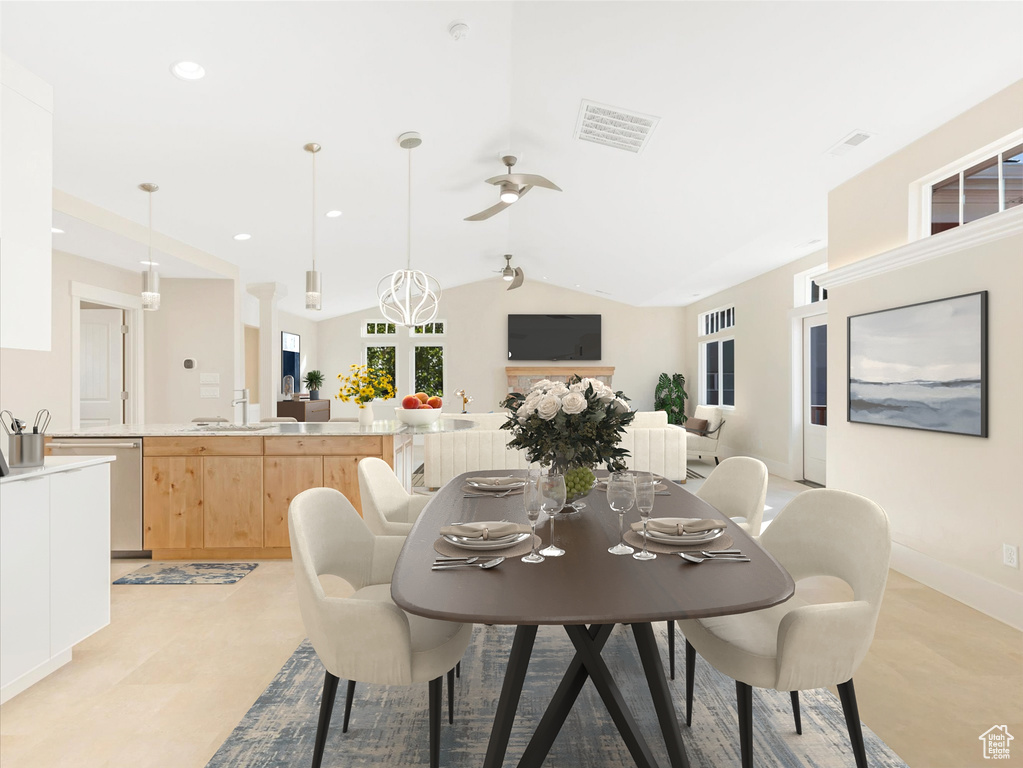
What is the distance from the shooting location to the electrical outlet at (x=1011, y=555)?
2766 mm

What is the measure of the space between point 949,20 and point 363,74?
2818mm

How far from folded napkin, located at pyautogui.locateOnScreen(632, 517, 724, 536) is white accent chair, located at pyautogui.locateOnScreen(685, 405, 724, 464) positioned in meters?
5.70

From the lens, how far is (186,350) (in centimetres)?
628

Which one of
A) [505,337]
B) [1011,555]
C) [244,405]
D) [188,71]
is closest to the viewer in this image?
[1011,555]

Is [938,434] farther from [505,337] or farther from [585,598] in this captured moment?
[505,337]

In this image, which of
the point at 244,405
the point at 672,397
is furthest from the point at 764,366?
the point at 244,405

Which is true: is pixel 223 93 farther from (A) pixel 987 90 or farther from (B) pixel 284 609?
(A) pixel 987 90

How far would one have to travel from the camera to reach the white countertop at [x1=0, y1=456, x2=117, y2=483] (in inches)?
84.7

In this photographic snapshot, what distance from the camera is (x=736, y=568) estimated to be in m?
1.48

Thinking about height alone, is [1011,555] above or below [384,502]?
below

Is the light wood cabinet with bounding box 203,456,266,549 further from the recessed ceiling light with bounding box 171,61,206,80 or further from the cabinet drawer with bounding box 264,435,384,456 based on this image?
the recessed ceiling light with bounding box 171,61,206,80

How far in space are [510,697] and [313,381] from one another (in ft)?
29.4

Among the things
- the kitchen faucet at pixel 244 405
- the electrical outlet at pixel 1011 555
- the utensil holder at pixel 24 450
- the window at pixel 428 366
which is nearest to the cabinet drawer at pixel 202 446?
the kitchen faucet at pixel 244 405

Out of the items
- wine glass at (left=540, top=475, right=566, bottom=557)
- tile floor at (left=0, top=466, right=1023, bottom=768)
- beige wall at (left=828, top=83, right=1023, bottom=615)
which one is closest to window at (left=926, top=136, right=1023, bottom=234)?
beige wall at (left=828, top=83, right=1023, bottom=615)
